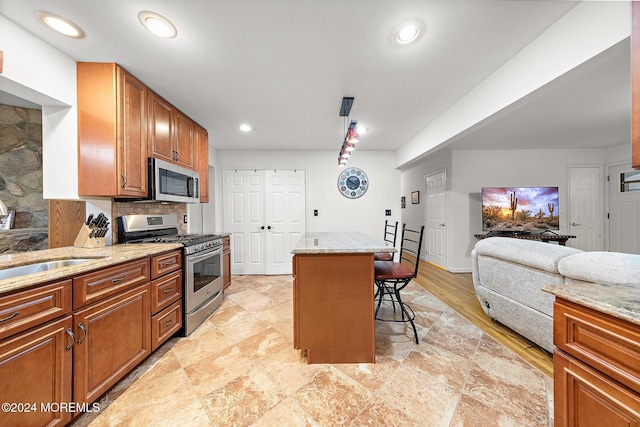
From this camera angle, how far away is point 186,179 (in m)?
2.72

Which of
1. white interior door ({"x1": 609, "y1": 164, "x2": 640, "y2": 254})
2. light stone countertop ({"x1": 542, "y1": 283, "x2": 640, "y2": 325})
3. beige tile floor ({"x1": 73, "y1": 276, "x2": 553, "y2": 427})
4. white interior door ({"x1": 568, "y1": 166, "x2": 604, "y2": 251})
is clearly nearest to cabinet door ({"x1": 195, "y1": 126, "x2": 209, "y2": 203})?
beige tile floor ({"x1": 73, "y1": 276, "x2": 553, "y2": 427})

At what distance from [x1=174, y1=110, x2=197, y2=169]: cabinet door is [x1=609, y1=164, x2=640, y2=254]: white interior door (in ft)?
25.1

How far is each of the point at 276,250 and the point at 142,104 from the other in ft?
9.71

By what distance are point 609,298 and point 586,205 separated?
18.7 feet

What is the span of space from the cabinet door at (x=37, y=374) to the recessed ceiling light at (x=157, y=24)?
5.94 feet

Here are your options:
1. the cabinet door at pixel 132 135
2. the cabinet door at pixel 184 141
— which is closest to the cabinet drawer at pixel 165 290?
the cabinet door at pixel 132 135

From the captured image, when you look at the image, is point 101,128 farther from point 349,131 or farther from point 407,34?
point 407,34

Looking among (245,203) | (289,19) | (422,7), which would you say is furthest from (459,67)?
(245,203)

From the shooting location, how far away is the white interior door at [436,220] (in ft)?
15.0

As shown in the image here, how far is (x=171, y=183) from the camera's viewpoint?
2.45 meters

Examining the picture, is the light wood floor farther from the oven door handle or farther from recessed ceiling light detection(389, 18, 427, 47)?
the oven door handle

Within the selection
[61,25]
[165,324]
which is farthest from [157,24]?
[165,324]

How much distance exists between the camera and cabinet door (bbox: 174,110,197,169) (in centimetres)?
262

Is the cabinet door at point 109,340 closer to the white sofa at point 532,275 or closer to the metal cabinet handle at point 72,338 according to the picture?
the metal cabinet handle at point 72,338
